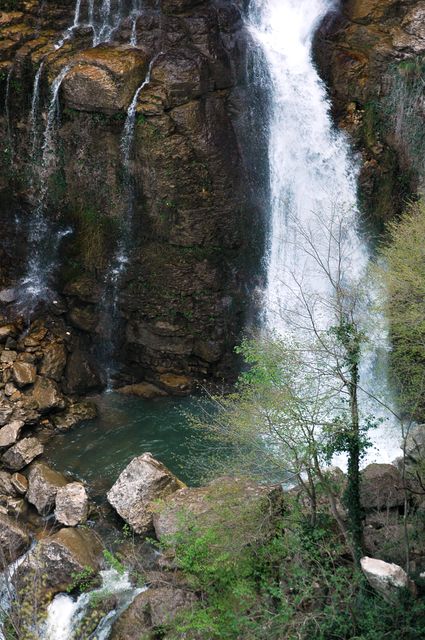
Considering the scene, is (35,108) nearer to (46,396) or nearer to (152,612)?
(46,396)

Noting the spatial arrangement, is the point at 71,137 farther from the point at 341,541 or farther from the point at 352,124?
the point at 341,541

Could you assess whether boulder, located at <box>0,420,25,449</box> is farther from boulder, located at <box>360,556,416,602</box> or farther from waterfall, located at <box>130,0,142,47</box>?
waterfall, located at <box>130,0,142,47</box>

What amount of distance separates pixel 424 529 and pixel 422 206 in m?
6.81

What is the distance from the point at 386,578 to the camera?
36.5ft

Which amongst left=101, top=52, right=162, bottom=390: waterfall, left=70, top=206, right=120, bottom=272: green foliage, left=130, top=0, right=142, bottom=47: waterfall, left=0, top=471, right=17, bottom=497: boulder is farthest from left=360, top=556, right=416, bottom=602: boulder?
left=130, top=0, right=142, bottom=47: waterfall

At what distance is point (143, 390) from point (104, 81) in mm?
8266

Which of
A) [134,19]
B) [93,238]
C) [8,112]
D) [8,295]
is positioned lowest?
[8,295]

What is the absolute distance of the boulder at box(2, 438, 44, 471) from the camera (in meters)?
17.3

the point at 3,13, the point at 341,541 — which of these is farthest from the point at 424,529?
the point at 3,13

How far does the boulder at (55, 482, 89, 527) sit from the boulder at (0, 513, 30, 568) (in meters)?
0.85

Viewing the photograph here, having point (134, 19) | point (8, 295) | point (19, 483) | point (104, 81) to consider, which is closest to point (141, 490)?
point (19, 483)

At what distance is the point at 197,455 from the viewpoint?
17.6m

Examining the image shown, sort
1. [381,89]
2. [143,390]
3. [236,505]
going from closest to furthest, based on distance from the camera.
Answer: [236,505] → [381,89] → [143,390]

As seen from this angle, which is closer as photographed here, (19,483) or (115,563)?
(115,563)
